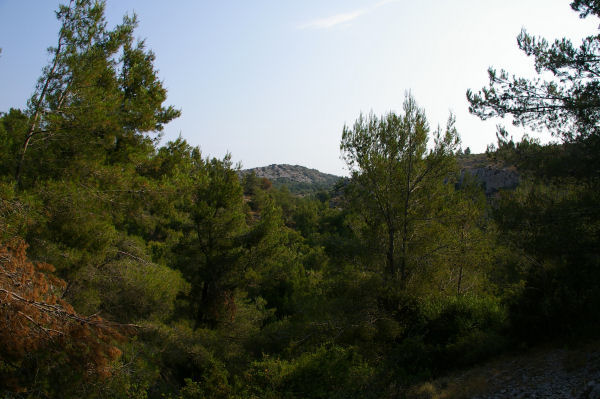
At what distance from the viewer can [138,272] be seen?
10734 mm

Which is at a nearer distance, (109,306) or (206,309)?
(109,306)

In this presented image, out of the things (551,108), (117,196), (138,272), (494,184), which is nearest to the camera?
(551,108)

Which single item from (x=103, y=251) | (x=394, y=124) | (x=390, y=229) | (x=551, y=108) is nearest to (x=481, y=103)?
(x=551, y=108)

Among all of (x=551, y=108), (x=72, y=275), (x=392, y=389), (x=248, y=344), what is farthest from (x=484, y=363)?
(x=72, y=275)

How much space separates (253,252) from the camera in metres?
13.7

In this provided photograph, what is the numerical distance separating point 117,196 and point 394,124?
7.93 metres

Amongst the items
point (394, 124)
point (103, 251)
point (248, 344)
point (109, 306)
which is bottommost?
point (248, 344)

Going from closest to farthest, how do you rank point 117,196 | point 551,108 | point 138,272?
point 551,108, point 117,196, point 138,272

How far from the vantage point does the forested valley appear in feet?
19.7

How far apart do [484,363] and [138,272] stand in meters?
9.67

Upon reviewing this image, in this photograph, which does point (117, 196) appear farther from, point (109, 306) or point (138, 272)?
point (109, 306)

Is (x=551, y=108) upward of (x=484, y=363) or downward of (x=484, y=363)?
upward

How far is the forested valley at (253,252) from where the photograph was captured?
6004 mm

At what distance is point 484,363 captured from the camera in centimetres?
882
